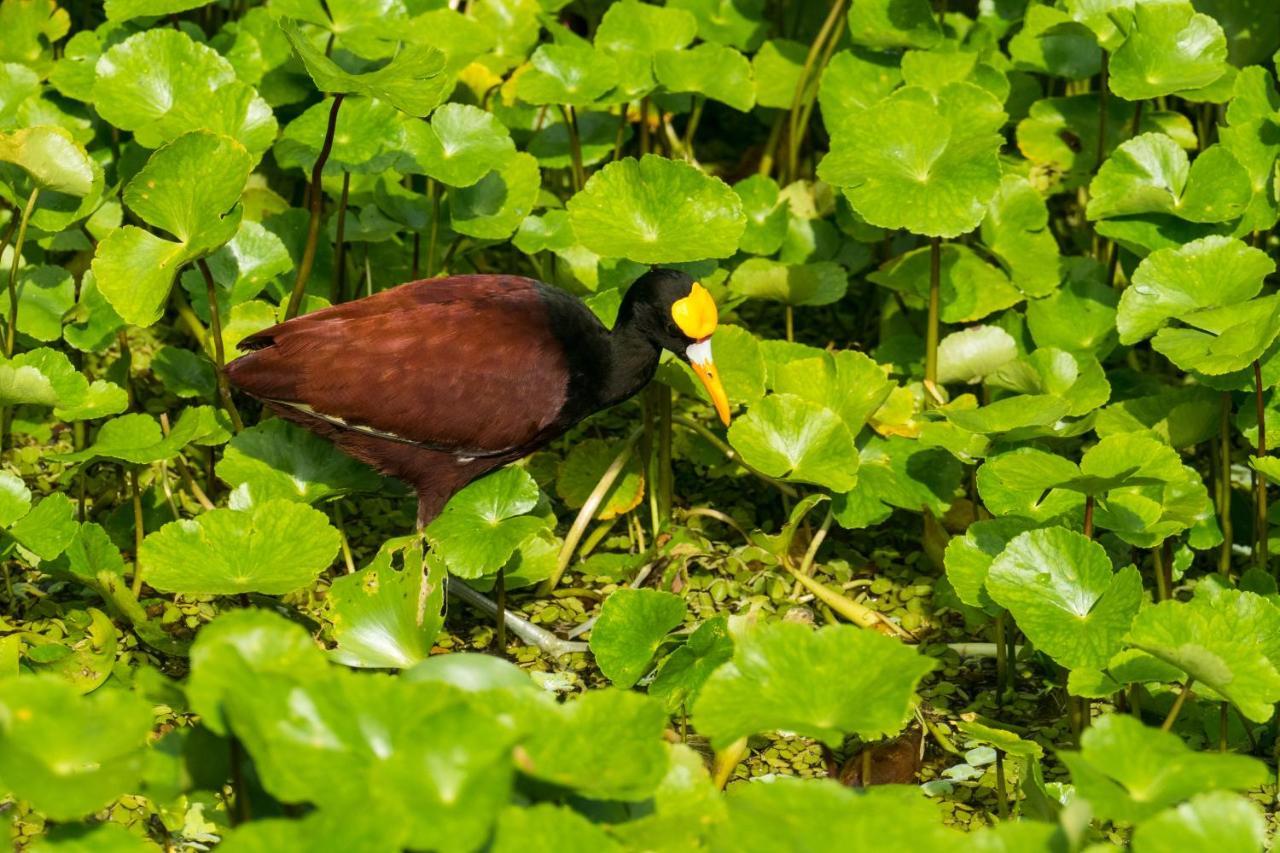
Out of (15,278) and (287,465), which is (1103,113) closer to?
(287,465)

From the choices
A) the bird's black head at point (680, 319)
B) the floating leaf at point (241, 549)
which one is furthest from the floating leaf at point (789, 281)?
the floating leaf at point (241, 549)

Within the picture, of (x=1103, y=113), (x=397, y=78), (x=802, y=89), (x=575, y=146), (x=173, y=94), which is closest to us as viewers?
(x=397, y=78)

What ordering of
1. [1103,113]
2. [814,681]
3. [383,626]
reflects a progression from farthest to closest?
[1103,113], [383,626], [814,681]

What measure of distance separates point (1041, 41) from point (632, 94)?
117 centimetres

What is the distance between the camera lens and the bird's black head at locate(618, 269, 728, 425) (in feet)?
13.0

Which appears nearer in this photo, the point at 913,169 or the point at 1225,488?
the point at 1225,488

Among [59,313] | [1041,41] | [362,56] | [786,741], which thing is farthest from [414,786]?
[1041,41]

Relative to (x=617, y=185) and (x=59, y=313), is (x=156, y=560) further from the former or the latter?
(x=617, y=185)

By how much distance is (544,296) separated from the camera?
402 cm

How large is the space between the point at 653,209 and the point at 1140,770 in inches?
76.6

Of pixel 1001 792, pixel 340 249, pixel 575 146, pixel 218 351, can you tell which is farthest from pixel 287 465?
pixel 1001 792

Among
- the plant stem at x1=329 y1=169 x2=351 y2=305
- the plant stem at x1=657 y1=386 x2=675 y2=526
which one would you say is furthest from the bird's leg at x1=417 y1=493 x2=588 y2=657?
the plant stem at x1=329 y1=169 x2=351 y2=305

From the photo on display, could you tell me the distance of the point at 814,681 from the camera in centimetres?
263

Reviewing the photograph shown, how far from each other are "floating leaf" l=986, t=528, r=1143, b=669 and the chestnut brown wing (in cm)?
122
